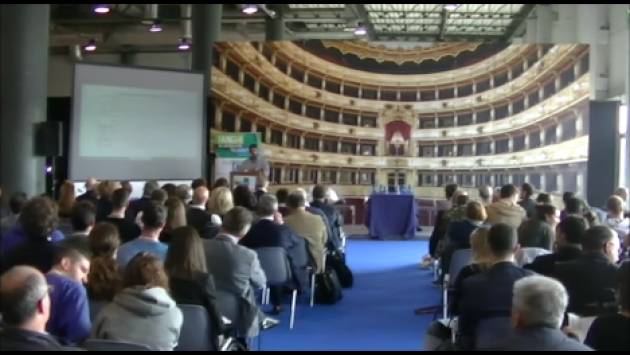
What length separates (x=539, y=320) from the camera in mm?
2482

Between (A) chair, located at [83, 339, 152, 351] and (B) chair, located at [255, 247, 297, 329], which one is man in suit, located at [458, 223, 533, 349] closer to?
(A) chair, located at [83, 339, 152, 351]

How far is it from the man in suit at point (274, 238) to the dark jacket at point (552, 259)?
2091 mm

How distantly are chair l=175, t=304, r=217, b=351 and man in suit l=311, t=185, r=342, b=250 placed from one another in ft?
12.3

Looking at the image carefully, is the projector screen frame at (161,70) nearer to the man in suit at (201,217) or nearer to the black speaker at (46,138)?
the black speaker at (46,138)

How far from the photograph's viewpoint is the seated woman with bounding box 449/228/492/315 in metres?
3.74

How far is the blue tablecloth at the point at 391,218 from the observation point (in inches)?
465

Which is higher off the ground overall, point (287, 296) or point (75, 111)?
point (75, 111)

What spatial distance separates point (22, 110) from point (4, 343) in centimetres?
769

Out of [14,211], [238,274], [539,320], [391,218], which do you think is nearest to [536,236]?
[238,274]

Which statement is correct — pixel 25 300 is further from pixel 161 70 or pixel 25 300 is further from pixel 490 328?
pixel 161 70

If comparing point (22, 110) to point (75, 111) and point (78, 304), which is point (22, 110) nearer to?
point (75, 111)

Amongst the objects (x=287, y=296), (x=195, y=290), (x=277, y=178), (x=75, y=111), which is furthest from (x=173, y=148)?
(x=195, y=290)

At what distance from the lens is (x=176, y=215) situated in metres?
5.11

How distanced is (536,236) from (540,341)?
2.68 metres
